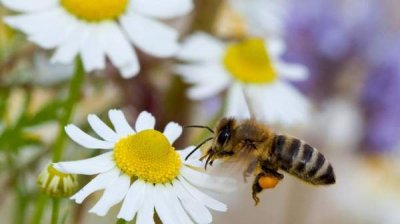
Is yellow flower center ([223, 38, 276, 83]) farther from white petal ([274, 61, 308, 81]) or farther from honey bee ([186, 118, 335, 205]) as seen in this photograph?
honey bee ([186, 118, 335, 205])

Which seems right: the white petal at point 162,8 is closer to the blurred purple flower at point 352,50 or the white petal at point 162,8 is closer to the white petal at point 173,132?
the white petal at point 173,132

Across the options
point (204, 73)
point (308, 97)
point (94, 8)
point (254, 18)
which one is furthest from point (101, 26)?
point (308, 97)

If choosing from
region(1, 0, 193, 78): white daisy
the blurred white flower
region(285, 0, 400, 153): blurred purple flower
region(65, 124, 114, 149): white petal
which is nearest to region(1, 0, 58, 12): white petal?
region(1, 0, 193, 78): white daisy

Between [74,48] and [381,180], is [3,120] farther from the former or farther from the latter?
[381,180]

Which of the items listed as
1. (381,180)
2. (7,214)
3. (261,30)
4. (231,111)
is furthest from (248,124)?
(381,180)

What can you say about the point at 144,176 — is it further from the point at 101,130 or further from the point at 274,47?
the point at 274,47

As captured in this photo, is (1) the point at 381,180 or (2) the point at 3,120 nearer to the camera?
(2) the point at 3,120
